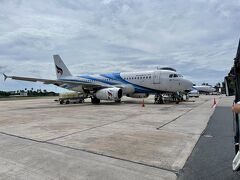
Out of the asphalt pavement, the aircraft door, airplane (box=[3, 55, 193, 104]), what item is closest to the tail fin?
airplane (box=[3, 55, 193, 104])

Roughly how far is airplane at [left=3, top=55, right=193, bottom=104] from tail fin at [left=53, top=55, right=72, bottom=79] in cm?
345

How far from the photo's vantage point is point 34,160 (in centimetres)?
439

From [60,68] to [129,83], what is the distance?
1146 centimetres

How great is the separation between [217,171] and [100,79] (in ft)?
72.6

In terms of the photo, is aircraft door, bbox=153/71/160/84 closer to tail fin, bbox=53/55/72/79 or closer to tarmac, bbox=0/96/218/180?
tail fin, bbox=53/55/72/79

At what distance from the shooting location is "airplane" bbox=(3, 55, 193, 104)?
2045 cm

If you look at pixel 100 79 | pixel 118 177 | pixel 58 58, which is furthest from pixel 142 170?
pixel 58 58

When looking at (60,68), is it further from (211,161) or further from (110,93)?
(211,161)

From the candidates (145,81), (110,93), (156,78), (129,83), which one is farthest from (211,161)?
(129,83)

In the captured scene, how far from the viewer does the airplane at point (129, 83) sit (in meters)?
20.5

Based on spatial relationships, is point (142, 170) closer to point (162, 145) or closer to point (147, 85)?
point (162, 145)

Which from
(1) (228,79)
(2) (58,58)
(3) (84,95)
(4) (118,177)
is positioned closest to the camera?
(1) (228,79)

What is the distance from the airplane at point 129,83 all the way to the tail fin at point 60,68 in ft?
11.3

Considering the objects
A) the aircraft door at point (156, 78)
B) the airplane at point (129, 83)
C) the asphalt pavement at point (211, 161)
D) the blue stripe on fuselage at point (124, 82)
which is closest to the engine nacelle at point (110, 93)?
the airplane at point (129, 83)
